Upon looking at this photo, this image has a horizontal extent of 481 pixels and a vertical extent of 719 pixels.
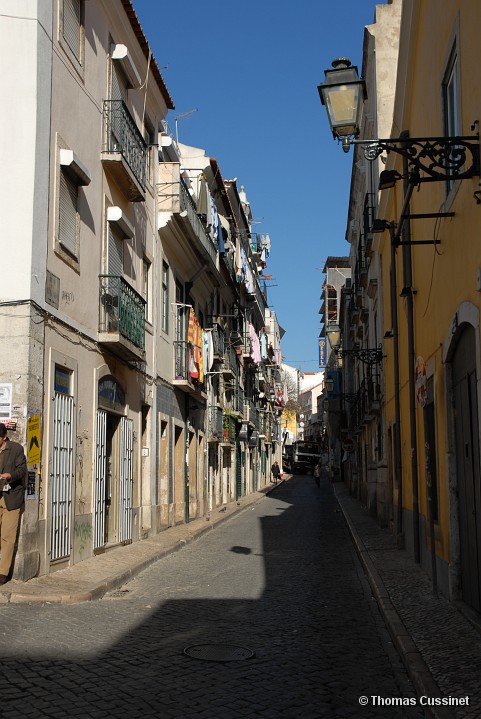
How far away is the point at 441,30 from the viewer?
902 centimetres

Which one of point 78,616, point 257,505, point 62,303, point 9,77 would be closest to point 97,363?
point 62,303

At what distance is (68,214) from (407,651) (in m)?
8.23

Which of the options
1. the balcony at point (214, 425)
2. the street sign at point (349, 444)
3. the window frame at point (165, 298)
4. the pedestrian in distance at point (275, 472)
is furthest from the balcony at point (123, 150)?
the pedestrian in distance at point (275, 472)

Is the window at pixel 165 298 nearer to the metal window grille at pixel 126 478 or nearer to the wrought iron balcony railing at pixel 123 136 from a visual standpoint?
the wrought iron balcony railing at pixel 123 136

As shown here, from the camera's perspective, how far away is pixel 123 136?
14.9 m

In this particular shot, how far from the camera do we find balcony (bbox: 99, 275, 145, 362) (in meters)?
13.9

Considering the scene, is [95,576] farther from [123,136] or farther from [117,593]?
[123,136]

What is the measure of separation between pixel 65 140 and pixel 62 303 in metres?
2.45

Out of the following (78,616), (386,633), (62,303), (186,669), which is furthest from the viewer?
(62,303)

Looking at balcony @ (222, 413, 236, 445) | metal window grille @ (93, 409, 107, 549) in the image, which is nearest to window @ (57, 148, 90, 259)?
metal window grille @ (93, 409, 107, 549)

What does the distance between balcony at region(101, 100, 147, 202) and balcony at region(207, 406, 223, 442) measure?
1339cm

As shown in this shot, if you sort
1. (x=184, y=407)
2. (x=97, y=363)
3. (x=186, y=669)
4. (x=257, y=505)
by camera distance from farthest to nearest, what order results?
(x=257, y=505) < (x=184, y=407) < (x=97, y=363) < (x=186, y=669)

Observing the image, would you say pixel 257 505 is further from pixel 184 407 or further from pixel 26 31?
pixel 26 31

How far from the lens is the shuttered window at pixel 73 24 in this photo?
12.3 m
